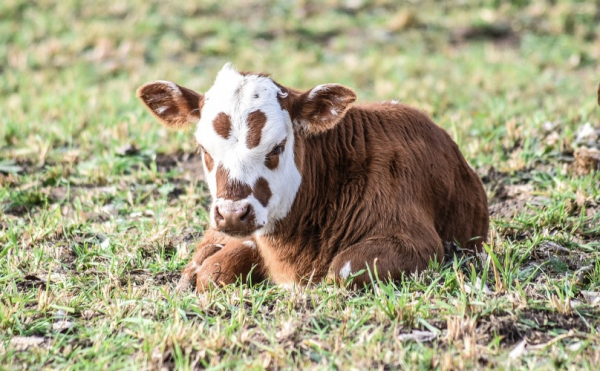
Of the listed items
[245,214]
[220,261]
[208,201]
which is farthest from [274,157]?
[208,201]

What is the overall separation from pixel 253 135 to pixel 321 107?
514 millimetres

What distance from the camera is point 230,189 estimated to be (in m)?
4.70

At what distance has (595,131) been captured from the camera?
7.41 metres

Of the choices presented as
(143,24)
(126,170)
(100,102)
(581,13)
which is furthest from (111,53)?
(581,13)

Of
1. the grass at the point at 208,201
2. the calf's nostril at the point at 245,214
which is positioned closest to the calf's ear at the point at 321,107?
the calf's nostril at the point at 245,214

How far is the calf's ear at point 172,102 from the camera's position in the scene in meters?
5.21

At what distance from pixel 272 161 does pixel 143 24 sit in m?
8.42

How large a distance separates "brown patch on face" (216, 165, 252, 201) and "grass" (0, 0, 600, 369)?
1.65 feet

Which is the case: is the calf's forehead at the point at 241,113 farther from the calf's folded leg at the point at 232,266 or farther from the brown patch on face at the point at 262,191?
the calf's folded leg at the point at 232,266

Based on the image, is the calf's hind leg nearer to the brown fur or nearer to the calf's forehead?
the brown fur

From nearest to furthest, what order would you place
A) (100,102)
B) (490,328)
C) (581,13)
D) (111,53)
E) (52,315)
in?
1. (490,328)
2. (52,315)
3. (100,102)
4. (111,53)
5. (581,13)

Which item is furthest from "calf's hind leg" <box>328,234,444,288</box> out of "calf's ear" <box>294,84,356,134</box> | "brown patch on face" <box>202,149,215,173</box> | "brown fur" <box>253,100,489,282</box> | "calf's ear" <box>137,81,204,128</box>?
"calf's ear" <box>137,81,204,128</box>

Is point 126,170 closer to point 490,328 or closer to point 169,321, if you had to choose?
point 169,321

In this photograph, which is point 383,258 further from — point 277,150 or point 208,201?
point 208,201
